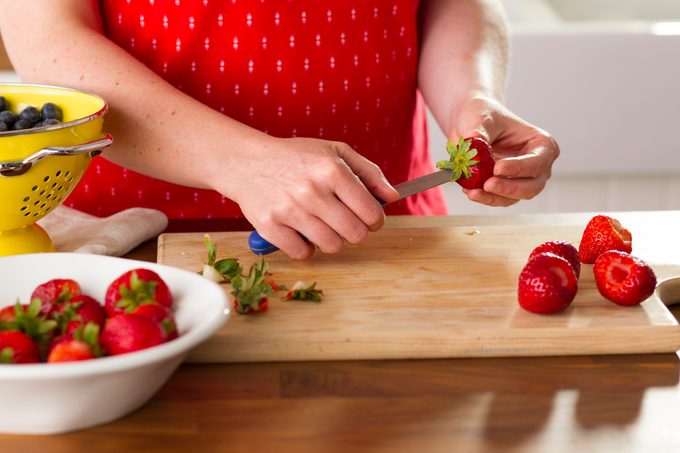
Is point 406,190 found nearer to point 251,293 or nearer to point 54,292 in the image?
point 251,293

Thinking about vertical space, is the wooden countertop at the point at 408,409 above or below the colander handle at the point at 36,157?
below

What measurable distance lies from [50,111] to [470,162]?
0.51 metres

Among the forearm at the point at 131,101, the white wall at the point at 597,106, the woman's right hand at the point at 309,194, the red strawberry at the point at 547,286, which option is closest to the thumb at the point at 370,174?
the woman's right hand at the point at 309,194

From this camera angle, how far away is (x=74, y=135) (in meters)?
1.16

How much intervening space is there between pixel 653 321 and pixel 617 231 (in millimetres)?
235

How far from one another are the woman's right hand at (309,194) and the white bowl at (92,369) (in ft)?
0.79

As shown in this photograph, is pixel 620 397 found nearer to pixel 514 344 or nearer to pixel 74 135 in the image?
pixel 514 344

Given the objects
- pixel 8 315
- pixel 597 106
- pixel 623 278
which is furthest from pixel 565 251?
pixel 597 106

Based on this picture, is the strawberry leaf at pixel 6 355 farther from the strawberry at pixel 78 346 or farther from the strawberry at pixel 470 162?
the strawberry at pixel 470 162

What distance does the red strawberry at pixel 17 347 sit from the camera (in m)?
0.81

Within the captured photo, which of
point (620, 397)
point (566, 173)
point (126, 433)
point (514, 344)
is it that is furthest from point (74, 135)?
point (566, 173)

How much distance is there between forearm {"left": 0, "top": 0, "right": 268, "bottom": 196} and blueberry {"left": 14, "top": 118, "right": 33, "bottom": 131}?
0.15 meters

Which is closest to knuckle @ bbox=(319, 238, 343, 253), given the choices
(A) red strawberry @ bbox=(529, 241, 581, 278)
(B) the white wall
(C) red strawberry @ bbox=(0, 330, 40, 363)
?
(A) red strawberry @ bbox=(529, 241, 581, 278)

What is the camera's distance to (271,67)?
59.4 inches
